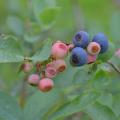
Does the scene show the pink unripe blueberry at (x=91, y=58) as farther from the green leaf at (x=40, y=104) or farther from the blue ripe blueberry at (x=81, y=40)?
the green leaf at (x=40, y=104)

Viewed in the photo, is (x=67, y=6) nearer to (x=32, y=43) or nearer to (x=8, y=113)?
(x=32, y=43)

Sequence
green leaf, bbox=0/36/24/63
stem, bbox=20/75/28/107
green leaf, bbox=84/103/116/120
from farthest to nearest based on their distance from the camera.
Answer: stem, bbox=20/75/28/107, green leaf, bbox=84/103/116/120, green leaf, bbox=0/36/24/63

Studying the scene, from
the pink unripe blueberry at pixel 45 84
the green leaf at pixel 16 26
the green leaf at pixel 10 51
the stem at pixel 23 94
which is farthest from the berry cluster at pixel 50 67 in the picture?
the green leaf at pixel 16 26

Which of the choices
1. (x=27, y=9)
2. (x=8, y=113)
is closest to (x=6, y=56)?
(x=8, y=113)

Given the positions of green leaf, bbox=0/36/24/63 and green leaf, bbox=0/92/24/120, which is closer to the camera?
green leaf, bbox=0/36/24/63

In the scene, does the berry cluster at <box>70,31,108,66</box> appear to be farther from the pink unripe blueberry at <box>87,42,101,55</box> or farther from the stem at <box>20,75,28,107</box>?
the stem at <box>20,75,28,107</box>

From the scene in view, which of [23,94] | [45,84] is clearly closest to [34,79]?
[45,84]

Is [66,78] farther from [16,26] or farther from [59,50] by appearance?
[16,26]

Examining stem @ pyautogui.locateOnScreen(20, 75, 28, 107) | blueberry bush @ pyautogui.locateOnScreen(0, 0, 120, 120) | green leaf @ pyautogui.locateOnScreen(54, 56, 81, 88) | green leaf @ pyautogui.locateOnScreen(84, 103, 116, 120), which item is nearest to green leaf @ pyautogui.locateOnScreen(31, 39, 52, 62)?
blueberry bush @ pyautogui.locateOnScreen(0, 0, 120, 120)
